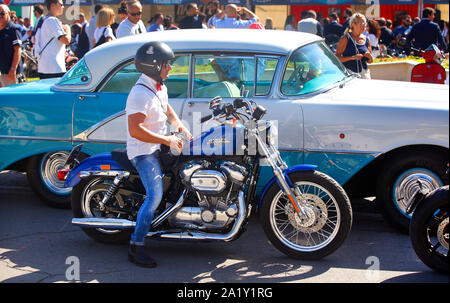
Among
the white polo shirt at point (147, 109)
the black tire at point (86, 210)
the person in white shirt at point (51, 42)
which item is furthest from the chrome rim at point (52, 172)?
the person in white shirt at point (51, 42)

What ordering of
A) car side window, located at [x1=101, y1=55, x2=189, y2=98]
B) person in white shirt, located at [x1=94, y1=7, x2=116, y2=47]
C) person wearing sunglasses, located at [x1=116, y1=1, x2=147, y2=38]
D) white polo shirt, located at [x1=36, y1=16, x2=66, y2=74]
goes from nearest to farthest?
car side window, located at [x1=101, y1=55, x2=189, y2=98], white polo shirt, located at [x1=36, y1=16, x2=66, y2=74], person wearing sunglasses, located at [x1=116, y1=1, x2=147, y2=38], person in white shirt, located at [x1=94, y1=7, x2=116, y2=47]

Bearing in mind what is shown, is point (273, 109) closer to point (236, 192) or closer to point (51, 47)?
point (236, 192)

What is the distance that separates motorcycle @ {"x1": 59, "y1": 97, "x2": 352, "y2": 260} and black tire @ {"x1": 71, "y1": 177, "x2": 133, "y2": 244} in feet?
0.55

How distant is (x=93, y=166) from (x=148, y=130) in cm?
74

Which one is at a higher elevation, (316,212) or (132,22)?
(132,22)

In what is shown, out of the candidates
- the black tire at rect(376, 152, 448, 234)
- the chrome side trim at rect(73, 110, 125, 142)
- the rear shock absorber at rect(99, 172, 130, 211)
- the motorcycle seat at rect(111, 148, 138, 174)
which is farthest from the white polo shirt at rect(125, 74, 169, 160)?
the black tire at rect(376, 152, 448, 234)

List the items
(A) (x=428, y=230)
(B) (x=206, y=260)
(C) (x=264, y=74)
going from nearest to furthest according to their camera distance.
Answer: (A) (x=428, y=230)
(B) (x=206, y=260)
(C) (x=264, y=74)

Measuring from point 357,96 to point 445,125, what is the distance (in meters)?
0.83

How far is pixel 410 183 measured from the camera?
5.33 metres

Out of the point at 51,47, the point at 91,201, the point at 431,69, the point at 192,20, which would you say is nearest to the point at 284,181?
the point at 91,201

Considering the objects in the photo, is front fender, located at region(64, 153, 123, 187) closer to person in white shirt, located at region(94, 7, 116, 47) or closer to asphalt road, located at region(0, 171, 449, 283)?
asphalt road, located at region(0, 171, 449, 283)

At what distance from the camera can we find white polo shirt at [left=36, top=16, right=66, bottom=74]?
8.75m

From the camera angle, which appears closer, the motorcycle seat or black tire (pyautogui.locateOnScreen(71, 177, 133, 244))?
the motorcycle seat

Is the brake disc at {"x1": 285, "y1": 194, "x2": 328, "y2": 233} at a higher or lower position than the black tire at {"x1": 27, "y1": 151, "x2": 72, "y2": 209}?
higher
